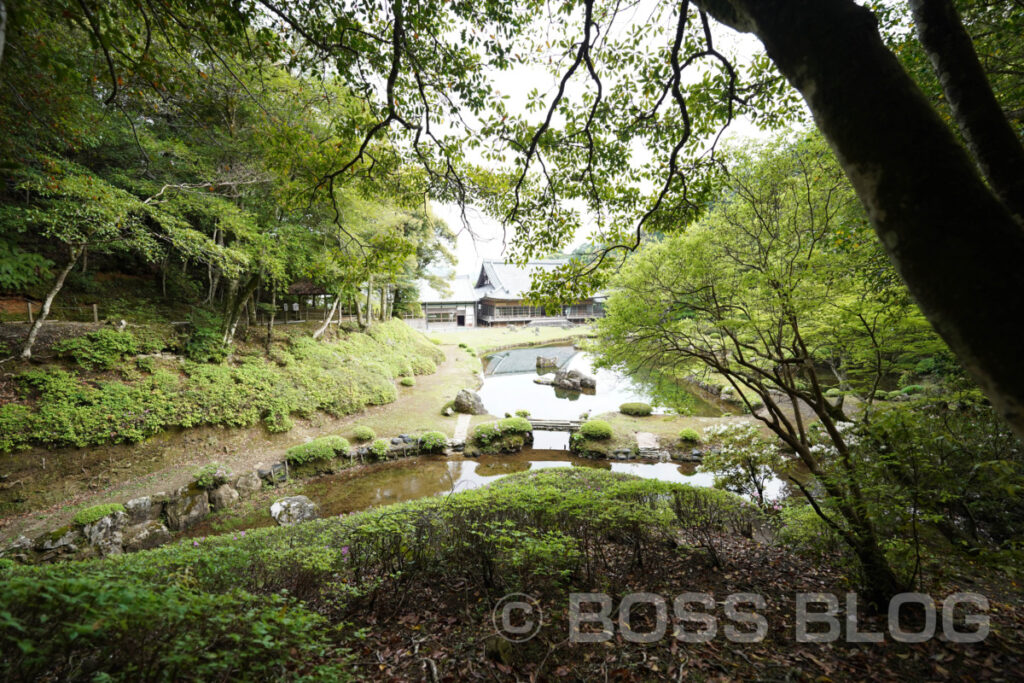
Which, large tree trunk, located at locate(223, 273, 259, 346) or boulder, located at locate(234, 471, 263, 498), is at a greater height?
large tree trunk, located at locate(223, 273, 259, 346)

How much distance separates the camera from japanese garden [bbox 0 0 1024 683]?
1.14 m

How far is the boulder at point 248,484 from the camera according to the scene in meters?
6.82

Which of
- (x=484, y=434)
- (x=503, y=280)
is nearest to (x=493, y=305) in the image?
(x=503, y=280)

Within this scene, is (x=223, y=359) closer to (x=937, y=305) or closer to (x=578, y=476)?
(x=578, y=476)

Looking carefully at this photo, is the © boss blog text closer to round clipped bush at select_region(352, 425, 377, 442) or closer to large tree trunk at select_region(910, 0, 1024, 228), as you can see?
large tree trunk at select_region(910, 0, 1024, 228)

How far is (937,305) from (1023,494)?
7339 mm

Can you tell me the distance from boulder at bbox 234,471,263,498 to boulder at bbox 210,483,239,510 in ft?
0.41

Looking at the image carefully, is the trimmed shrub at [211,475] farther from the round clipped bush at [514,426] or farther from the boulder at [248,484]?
the round clipped bush at [514,426]

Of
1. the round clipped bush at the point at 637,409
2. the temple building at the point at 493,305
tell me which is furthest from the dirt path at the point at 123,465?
the temple building at the point at 493,305

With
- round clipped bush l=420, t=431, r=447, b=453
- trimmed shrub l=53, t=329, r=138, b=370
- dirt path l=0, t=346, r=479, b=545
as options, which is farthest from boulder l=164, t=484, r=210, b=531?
round clipped bush l=420, t=431, r=447, b=453

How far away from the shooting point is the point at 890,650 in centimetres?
257

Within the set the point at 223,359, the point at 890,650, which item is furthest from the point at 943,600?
the point at 223,359

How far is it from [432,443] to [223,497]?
4.44 meters

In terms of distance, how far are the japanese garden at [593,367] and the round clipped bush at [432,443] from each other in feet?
2.97
